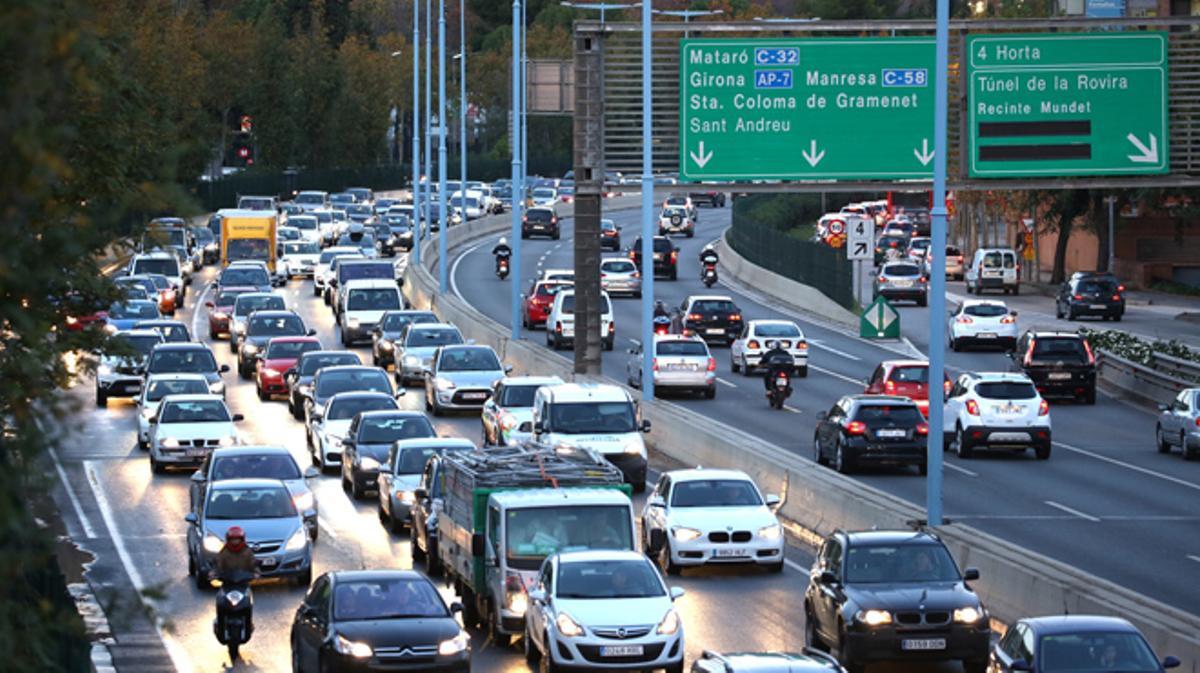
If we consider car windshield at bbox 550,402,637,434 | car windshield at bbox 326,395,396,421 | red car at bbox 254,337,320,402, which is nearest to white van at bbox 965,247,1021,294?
red car at bbox 254,337,320,402

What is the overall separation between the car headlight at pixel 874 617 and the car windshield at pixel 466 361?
25.6 metres

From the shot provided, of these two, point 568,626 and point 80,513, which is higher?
point 568,626

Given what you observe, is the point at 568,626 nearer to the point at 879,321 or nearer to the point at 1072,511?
the point at 1072,511

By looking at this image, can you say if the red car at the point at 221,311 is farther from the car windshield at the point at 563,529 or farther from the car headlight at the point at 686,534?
the car windshield at the point at 563,529

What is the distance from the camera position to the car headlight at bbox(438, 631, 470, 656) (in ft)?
65.1

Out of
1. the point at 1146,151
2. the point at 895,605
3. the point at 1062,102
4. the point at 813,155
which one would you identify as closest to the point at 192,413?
the point at 813,155

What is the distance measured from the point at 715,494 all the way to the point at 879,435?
8627 millimetres

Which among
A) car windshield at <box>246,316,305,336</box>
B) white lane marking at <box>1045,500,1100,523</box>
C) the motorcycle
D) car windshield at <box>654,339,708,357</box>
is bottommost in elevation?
white lane marking at <box>1045,500,1100,523</box>

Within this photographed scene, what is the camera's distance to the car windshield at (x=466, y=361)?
1802 inches

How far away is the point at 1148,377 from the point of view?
166ft

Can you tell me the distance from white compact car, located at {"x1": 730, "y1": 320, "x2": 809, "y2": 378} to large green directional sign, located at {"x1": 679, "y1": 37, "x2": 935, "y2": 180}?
1509cm

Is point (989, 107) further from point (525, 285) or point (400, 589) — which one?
point (525, 285)

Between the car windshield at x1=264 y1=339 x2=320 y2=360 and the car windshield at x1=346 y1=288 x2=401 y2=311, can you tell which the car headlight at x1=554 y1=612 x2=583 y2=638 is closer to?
the car windshield at x1=264 y1=339 x2=320 y2=360

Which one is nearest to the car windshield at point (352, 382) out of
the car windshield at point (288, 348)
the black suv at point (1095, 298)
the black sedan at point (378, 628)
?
the car windshield at point (288, 348)
